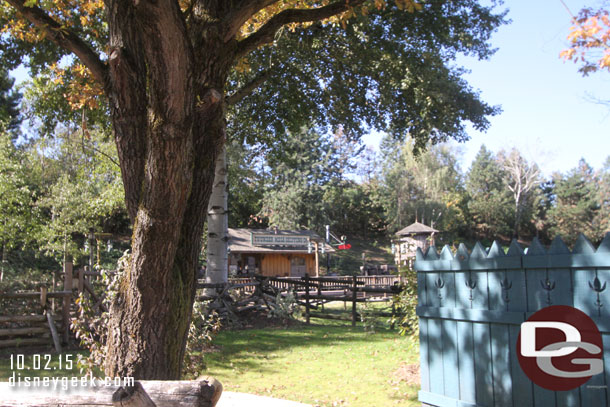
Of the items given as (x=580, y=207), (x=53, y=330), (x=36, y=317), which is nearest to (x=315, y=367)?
(x=53, y=330)

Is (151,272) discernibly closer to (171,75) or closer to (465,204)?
(171,75)

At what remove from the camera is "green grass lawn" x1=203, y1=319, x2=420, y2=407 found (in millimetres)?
6562

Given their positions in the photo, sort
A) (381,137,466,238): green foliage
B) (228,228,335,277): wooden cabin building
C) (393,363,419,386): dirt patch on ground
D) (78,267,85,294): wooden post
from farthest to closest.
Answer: (381,137,466,238): green foliage
(228,228,335,277): wooden cabin building
(78,267,85,294): wooden post
(393,363,419,386): dirt patch on ground

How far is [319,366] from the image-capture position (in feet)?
27.6

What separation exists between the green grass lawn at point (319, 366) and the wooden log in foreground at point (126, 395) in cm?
368

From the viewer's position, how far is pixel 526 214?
64.3 meters

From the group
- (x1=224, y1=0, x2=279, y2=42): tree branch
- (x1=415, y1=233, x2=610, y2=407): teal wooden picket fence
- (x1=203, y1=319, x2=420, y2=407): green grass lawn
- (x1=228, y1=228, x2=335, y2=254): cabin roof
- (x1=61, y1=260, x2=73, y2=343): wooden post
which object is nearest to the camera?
(x1=415, y1=233, x2=610, y2=407): teal wooden picket fence

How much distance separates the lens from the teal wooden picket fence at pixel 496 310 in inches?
137

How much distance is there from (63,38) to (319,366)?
6.46 meters

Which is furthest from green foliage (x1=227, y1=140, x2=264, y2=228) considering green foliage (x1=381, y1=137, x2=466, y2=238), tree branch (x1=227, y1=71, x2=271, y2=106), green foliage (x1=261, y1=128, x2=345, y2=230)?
tree branch (x1=227, y1=71, x2=271, y2=106)

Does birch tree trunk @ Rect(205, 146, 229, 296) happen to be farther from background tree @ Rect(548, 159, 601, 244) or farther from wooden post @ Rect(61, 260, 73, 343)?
background tree @ Rect(548, 159, 601, 244)

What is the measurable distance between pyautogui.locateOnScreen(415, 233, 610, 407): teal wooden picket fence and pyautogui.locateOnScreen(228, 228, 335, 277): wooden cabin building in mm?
30521

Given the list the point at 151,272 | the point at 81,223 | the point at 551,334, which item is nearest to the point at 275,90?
the point at 151,272

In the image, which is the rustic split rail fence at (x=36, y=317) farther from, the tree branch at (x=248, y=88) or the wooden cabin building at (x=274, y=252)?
the wooden cabin building at (x=274, y=252)
